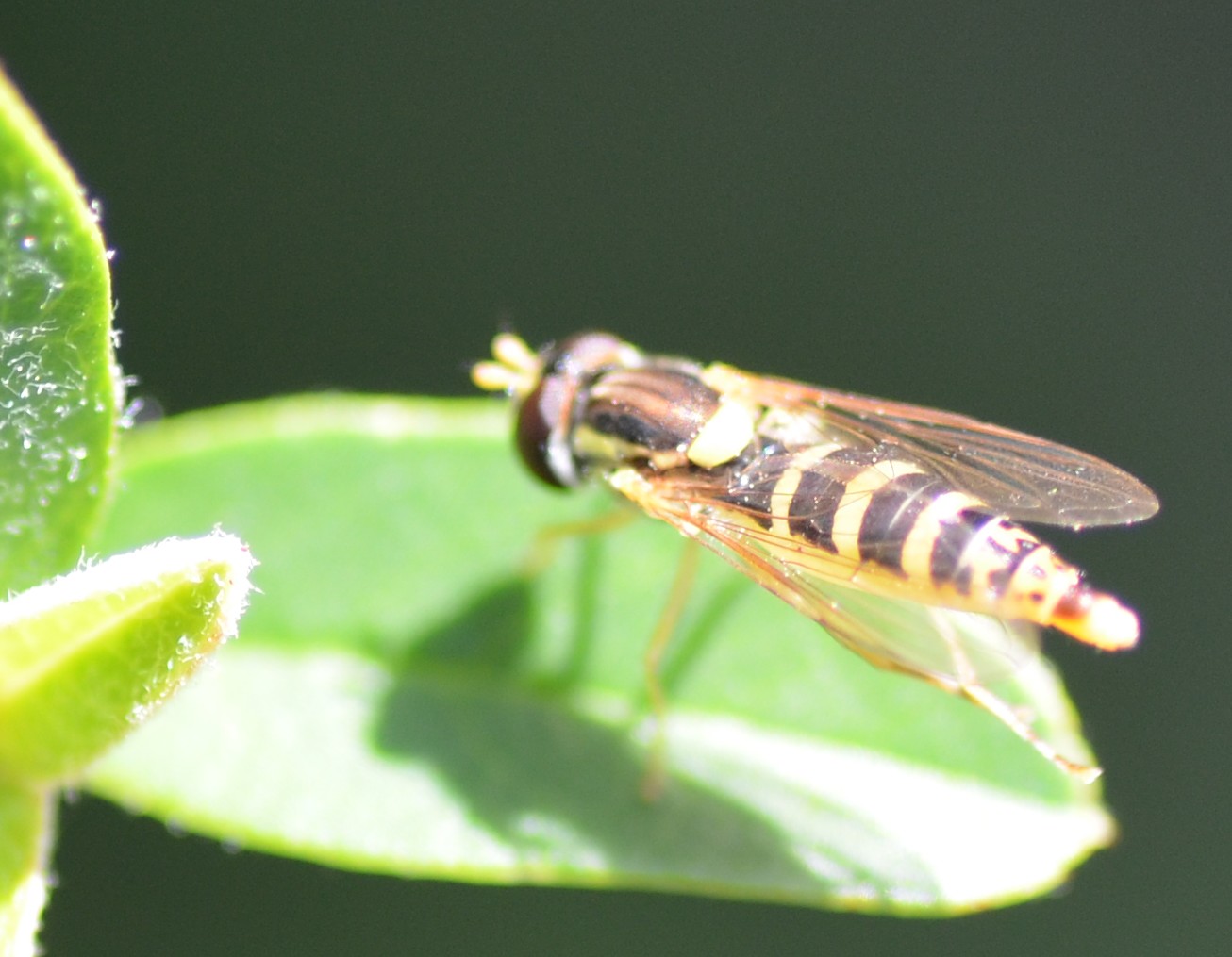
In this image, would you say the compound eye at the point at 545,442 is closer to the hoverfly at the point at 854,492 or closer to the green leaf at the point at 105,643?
the hoverfly at the point at 854,492

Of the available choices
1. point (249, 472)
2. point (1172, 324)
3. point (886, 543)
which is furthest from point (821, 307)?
point (249, 472)

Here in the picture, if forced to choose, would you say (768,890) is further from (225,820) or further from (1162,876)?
(1162,876)

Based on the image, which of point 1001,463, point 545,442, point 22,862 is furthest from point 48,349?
point 1001,463

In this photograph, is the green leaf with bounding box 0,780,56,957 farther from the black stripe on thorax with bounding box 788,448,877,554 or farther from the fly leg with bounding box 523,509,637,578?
the black stripe on thorax with bounding box 788,448,877,554

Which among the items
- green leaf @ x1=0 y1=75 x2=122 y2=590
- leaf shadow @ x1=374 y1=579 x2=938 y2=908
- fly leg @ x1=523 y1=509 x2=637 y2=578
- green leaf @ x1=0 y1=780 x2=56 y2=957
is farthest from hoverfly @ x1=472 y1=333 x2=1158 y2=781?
green leaf @ x1=0 y1=780 x2=56 y2=957

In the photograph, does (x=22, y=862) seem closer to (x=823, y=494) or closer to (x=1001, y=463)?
(x=823, y=494)

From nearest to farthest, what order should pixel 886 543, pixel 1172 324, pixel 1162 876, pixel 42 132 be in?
pixel 42 132 < pixel 886 543 < pixel 1162 876 < pixel 1172 324
